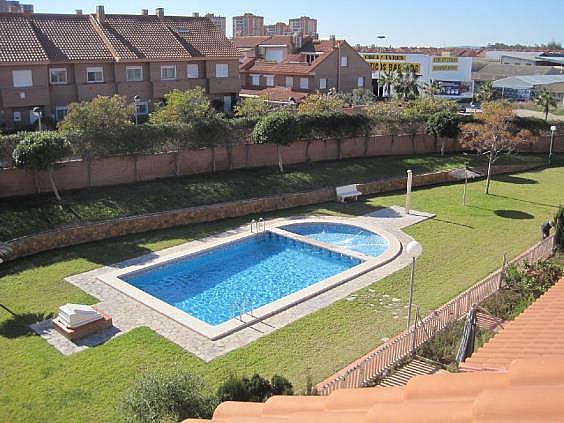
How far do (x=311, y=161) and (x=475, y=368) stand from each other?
28.0 m

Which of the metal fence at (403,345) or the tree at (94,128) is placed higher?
the tree at (94,128)

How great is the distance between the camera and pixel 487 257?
21422mm

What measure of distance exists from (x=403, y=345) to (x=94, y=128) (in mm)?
19222

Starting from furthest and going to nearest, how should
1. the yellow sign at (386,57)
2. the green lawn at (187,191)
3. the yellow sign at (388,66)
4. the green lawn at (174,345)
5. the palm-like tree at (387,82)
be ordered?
the yellow sign at (386,57), the yellow sign at (388,66), the palm-like tree at (387,82), the green lawn at (187,191), the green lawn at (174,345)

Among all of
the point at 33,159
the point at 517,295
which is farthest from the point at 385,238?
the point at 33,159

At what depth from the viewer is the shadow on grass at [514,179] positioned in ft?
112

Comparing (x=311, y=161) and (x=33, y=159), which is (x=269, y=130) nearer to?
(x=311, y=161)

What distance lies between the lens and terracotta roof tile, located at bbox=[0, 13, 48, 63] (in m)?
37.1

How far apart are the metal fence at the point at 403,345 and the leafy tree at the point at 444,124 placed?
2133 centimetres

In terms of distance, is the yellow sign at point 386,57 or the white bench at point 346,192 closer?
the white bench at point 346,192

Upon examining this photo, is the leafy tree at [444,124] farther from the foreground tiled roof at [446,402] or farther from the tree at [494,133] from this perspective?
the foreground tiled roof at [446,402]

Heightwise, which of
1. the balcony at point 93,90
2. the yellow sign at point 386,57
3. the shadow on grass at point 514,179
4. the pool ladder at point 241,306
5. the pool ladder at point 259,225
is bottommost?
the pool ladder at point 241,306

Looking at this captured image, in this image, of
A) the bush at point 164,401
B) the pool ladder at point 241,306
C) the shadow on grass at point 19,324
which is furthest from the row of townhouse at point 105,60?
the bush at point 164,401

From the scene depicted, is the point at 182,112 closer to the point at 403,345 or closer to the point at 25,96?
the point at 25,96
